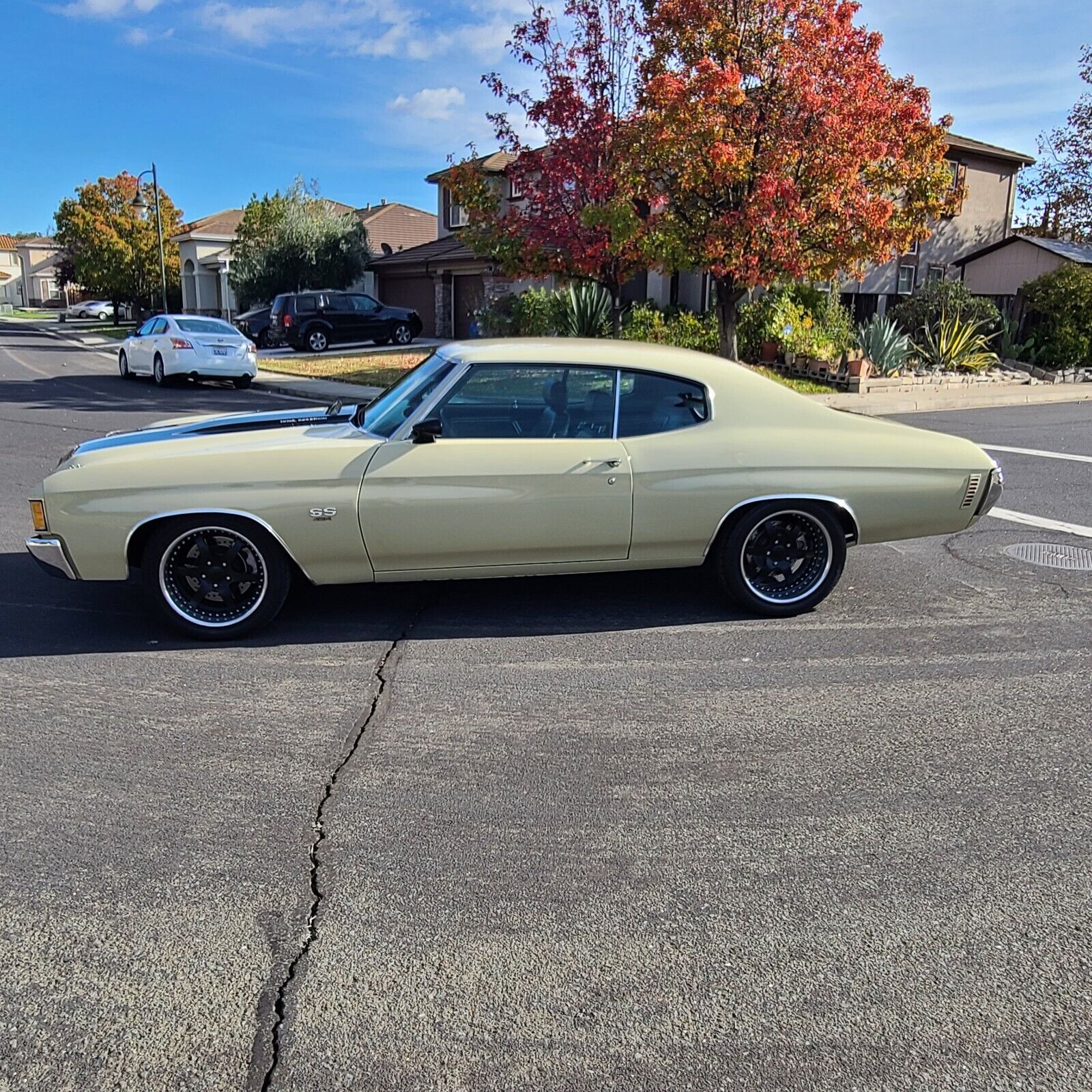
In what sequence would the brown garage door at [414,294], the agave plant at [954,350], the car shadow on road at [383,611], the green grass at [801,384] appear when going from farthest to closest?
the brown garage door at [414,294] < the agave plant at [954,350] < the green grass at [801,384] < the car shadow on road at [383,611]

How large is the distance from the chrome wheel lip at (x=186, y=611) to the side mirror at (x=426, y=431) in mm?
961

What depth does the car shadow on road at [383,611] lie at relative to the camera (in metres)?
5.08

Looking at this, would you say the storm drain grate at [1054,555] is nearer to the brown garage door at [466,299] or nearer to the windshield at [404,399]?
the windshield at [404,399]

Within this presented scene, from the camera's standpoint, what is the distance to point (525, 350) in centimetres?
527

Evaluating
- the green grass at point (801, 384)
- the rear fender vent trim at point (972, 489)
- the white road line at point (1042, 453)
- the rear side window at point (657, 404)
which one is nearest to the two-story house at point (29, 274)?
the green grass at point (801, 384)

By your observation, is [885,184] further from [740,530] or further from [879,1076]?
[879,1076]

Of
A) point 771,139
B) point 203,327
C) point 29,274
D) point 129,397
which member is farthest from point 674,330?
point 29,274

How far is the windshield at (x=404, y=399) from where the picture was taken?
5102 millimetres

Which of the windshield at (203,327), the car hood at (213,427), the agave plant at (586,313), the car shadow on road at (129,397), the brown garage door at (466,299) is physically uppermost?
the brown garage door at (466,299)

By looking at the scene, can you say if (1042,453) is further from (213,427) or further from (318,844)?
(318,844)

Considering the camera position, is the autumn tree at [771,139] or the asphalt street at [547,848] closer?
the asphalt street at [547,848]

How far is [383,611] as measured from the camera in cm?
554

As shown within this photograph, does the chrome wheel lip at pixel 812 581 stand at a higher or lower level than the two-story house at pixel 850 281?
lower

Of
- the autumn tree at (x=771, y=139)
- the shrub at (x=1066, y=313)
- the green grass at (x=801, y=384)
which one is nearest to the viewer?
the autumn tree at (x=771, y=139)
